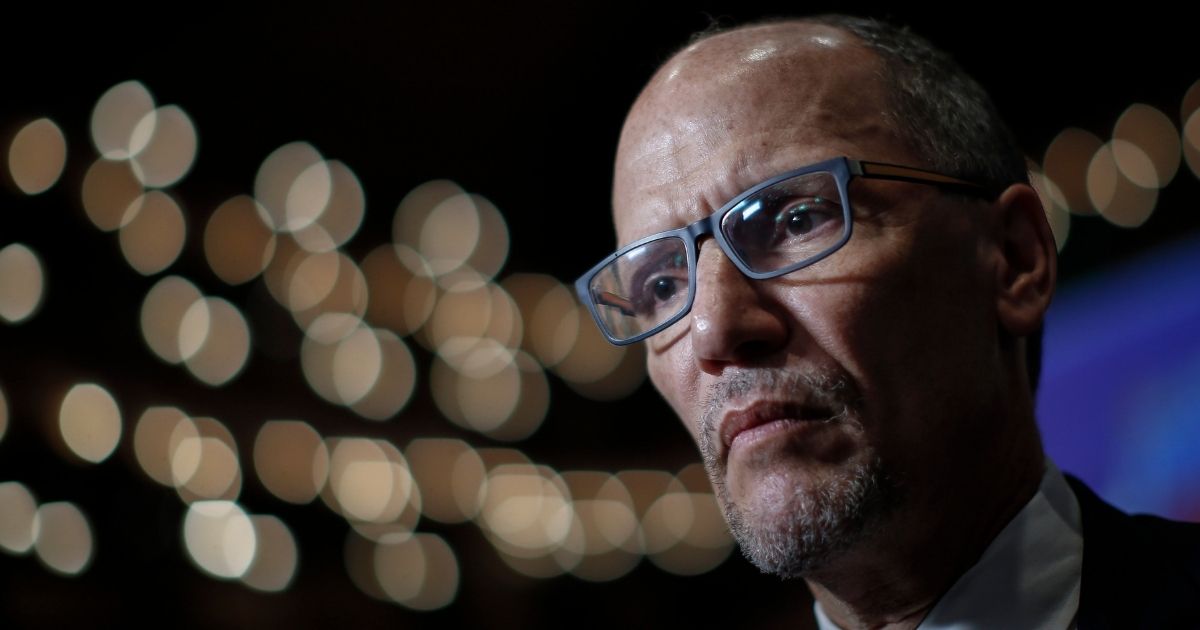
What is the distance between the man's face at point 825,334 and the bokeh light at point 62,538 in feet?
8.38

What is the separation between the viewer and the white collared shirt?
3.55ft

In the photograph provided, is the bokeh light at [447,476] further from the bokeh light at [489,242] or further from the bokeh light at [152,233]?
the bokeh light at [152,233]

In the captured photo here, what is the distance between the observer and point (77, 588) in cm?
316

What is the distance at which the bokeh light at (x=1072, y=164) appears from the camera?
2807 mm

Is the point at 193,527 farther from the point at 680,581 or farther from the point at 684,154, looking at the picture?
the point at 680,581

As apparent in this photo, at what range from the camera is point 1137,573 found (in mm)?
1058

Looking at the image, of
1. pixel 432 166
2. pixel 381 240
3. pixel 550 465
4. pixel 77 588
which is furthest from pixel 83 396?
pixel 550 465

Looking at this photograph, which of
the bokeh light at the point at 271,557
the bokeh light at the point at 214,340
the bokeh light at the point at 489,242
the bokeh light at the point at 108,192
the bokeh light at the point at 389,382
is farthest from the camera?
the bokeh light at the point at 389,382

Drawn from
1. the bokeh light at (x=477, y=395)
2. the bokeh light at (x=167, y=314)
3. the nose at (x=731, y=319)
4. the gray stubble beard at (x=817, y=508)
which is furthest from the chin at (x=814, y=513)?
the bokeh light at (x=477, y=395)

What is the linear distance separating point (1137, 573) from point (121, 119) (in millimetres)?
3234

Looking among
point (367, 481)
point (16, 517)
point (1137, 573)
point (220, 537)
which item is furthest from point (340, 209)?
point (1137, 573)

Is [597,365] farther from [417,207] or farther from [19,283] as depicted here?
[19,283]

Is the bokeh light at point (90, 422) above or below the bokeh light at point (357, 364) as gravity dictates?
above

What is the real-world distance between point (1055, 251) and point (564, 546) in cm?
1264
